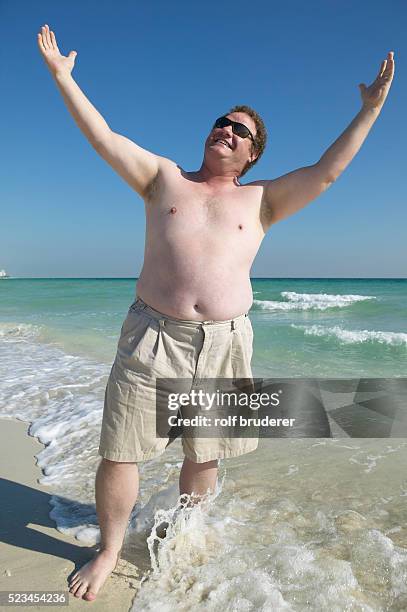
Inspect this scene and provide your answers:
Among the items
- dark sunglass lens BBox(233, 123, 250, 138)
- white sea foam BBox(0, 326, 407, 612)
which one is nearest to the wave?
white sea foam BBox(0, 326, 407, 612)

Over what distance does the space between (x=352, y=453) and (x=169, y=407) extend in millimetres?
2257

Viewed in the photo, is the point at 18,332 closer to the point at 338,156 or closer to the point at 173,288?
the point at 173,288

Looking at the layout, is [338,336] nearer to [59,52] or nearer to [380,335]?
[380,335]

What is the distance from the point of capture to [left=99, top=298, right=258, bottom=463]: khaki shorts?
2363 millimetres

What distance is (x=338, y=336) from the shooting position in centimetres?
1112

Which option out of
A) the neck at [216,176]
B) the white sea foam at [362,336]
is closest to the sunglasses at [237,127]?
the neck at [216,176]

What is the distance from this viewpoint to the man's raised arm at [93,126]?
2314 millimetres

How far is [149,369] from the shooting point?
2357mm

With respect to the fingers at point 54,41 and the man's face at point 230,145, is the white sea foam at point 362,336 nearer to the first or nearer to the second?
Answer: the man's face at point 230,145

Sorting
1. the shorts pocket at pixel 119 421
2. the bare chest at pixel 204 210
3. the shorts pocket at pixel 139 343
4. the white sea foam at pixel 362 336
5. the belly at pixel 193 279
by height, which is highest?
the bare chest at pixel 204 210

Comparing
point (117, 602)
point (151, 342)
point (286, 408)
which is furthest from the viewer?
point (286, 408)

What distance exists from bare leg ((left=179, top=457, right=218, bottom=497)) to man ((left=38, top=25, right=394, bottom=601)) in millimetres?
42

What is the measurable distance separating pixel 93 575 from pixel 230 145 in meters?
2.21

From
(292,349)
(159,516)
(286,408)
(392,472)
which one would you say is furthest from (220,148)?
(292,349)
